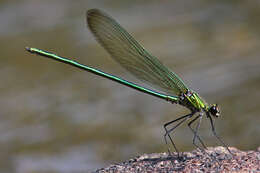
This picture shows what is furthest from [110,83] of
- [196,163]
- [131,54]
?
[196,163]

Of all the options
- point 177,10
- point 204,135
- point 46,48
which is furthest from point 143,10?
point 204,135

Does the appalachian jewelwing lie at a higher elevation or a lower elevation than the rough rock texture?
higher

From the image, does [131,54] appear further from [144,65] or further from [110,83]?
[110,83]

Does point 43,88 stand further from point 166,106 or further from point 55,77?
point 166,106

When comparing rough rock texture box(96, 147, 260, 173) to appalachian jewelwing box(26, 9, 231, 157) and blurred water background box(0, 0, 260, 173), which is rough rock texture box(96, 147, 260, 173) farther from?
blurred water background box(0, 0, 260, 173)

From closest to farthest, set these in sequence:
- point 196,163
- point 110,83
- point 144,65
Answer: point 196,163 → point 144,65 → point 110,83

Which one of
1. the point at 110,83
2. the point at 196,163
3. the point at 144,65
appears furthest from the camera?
the point at 110,83

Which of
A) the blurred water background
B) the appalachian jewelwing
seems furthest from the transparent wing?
the blurred water background
